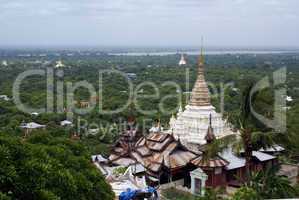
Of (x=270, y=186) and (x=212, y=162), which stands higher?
(x=270, y=186)

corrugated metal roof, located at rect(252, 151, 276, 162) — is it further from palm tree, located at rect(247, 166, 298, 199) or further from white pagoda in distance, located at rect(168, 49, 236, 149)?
palm tree, located at rect(247, 166, 298, 199)

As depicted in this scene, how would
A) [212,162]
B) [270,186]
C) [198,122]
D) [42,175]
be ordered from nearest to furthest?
[42,175], [270,186], [212,162], [198,122]

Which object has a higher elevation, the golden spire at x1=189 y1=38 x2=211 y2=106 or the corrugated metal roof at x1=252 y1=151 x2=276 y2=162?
the golden spire at x1=189 y1=38 x2=211 y2=106

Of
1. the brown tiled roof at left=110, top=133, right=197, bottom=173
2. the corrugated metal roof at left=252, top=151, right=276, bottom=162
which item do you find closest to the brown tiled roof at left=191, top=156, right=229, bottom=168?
the brown tiled roof at left=110, top=133, right=197, bottom=173

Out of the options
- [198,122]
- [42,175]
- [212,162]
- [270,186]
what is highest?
[42,175]

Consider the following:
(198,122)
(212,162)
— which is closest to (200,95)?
(198,122)

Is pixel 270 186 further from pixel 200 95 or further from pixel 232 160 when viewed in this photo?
pixel 200 95

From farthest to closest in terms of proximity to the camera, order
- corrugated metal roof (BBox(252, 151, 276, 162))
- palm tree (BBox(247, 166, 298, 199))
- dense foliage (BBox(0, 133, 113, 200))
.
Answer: corrugated metal roof (BBox(252, 151, 276, 162)) → palm tree (BBox(247, 166, 298, 199)) → dense foliage (BBox(0, 133, 113, 200))

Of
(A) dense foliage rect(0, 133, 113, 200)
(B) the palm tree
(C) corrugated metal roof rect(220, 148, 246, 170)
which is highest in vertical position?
(A) dense foliage rect(0, 133, 113, 200)

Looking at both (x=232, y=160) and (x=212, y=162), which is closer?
(x=212, y=162)

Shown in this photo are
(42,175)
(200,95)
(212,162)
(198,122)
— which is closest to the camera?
(42,175)
